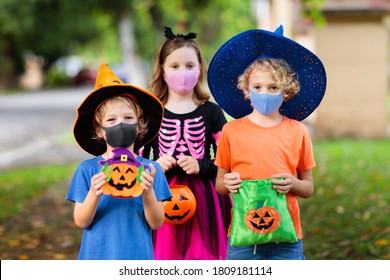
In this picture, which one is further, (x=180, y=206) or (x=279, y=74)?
(x=180, y=206)

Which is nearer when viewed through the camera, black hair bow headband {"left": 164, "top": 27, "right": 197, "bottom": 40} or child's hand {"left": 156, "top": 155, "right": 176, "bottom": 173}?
child's hand {"left": 156, "top": 155, "right": 176, "bottom": 173}

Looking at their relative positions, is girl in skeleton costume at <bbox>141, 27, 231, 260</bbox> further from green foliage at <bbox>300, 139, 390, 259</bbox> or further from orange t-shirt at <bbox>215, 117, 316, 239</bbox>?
green foliage at <bbox>300, 139, 390, 259</bbox>

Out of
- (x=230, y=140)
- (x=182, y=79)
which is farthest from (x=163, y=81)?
(x=230, y=140)

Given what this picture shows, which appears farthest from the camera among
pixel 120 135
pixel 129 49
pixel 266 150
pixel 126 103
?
pixel 129 49

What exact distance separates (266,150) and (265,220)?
350mm

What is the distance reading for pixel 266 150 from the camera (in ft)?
12.8

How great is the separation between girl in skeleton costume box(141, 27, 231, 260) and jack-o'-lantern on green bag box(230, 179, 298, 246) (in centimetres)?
82

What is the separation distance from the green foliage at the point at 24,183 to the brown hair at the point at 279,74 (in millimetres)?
5556

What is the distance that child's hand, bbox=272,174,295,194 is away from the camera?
381 centimetres

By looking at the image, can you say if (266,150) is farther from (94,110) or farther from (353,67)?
(353,67)

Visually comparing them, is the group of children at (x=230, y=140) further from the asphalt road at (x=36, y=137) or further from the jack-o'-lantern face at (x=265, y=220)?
the asphalt road at (x=36, y=137)

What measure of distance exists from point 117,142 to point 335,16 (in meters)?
13.0

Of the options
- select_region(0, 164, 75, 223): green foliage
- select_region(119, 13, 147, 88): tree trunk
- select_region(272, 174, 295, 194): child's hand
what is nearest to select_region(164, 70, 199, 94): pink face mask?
select_region(272, 174, 295, 194): child's hand

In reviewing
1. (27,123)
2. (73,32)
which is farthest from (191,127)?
(73,32)
